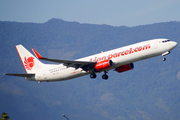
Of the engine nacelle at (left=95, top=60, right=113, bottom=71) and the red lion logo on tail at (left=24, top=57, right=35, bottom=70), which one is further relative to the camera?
the red lion logo on tail at (left=24, top=57, right=35, bottom=70)

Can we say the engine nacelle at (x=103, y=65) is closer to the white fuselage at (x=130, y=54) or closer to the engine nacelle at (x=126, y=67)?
the white fuselage at (x=130, y=54)

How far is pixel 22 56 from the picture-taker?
7788 cm

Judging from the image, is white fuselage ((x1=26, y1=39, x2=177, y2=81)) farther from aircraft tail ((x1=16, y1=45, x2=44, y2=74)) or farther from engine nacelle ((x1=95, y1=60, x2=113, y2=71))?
aircraft tail ((x1=16, y1=45, x2=44, y2=74))

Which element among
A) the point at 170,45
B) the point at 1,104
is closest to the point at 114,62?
the point at 170,45

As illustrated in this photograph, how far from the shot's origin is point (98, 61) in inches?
2613

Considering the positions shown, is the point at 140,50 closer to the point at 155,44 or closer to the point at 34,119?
the point at 155,44

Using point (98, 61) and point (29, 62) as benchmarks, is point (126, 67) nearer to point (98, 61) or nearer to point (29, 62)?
point (98, 61)

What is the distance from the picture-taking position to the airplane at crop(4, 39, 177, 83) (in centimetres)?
6200

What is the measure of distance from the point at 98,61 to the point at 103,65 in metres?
2.10

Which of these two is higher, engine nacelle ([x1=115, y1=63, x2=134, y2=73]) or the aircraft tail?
the aircraft tail

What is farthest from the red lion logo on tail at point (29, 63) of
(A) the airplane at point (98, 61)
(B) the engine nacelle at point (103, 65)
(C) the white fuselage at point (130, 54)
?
(B) the engine nacelle at point (103, 65)

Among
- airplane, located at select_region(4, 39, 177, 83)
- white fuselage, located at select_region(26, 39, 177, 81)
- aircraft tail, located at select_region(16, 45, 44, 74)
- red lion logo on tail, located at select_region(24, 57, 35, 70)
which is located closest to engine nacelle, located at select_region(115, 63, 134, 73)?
airplane, located at select_region(4, 39, 177, 83)

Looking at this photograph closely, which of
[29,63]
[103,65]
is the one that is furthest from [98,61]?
[29,63]

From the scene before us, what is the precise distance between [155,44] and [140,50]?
2.86 metres
